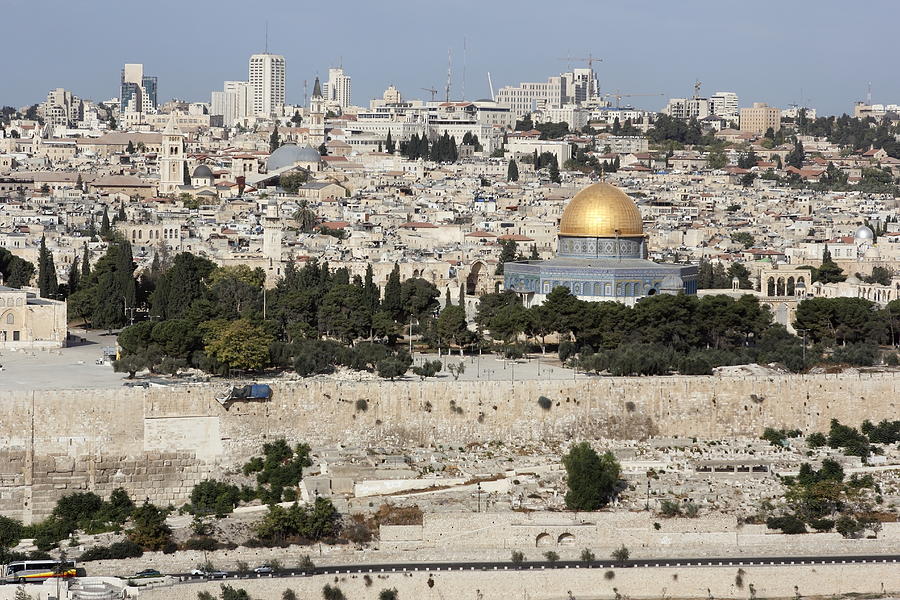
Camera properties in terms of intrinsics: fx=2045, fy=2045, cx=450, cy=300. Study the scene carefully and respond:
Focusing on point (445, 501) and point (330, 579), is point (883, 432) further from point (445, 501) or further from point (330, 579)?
point (330, 579)

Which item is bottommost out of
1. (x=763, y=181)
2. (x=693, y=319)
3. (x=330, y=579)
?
(x=330, y=579)

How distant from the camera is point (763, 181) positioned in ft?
306

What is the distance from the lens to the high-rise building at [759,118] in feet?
415

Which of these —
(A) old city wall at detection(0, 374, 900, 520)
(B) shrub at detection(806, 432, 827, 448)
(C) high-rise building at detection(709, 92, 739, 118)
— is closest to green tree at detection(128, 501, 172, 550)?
(A) old city wall at detection(0, 374, 900, 520)

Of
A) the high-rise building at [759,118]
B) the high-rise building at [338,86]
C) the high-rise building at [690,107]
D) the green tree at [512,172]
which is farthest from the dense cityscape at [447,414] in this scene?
the high-rise building at [338,86]

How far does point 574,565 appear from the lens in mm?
28375

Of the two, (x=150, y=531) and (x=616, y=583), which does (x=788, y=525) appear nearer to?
(x=616, y=583)

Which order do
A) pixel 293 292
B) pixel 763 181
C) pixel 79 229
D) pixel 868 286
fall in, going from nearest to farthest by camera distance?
pixel 293 292, pixel 868 286, pixel 79 229, pixel 763 181

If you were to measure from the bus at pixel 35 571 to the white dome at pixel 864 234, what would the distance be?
130 ft

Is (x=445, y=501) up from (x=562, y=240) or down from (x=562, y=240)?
down

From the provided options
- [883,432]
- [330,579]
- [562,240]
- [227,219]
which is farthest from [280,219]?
[330,579]

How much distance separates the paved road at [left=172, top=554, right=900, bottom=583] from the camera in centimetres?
2800

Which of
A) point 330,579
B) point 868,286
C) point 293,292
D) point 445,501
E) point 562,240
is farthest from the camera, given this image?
point 868,286

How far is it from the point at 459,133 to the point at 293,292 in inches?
2761
